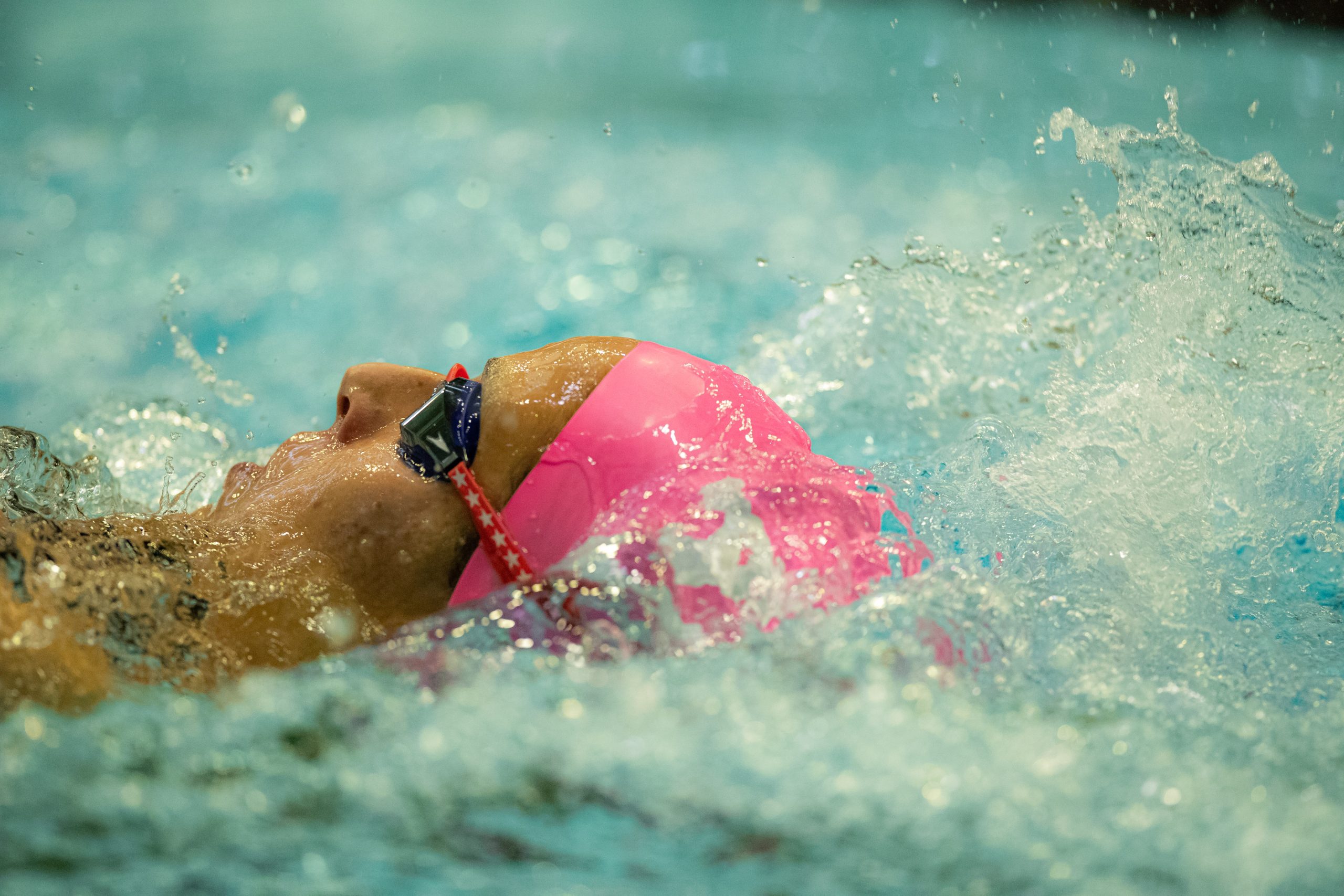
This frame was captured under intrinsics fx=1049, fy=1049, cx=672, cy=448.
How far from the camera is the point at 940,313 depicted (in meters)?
2.79

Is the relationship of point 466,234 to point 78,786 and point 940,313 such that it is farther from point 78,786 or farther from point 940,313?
point 78,786

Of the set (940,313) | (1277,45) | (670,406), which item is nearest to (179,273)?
(940,313)

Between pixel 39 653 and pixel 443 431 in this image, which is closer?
pixel 39 653

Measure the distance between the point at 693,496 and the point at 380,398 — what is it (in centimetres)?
52

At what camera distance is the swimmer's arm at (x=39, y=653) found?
1106 mm

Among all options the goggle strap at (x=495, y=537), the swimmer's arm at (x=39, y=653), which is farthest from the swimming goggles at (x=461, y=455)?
the swimmer's arm at (x=39, y=653)

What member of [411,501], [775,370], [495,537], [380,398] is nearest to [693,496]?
[495,537]

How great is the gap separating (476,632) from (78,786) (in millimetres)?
445

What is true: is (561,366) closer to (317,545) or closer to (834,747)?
(317,545)

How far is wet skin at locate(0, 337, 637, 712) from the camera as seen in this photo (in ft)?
4.27

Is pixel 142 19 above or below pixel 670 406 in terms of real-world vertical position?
above

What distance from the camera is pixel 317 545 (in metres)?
1.42

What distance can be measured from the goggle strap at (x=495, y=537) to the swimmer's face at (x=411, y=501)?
26 millimetres

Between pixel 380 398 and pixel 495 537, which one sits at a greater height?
pixel 380 398
